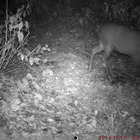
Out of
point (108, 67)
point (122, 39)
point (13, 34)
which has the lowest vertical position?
point (108, 67)

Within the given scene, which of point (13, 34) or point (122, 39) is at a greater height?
point (122, 39)

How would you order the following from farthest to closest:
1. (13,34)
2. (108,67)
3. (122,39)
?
1. (108,67)
2. (122,39)
3. (13,34)

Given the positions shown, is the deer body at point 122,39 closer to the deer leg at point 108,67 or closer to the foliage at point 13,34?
the deer leg at point 108,67

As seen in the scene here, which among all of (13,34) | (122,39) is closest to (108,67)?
(122,39)

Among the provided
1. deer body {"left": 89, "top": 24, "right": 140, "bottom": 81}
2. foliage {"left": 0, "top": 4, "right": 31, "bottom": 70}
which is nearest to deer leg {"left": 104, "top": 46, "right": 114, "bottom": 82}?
deer body {"left": 89, "top": 24, "right": 140, "bottom": 81}

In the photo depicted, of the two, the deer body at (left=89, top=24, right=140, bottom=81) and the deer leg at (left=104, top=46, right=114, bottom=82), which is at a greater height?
the deer body at (left=89, top=24, right=140, bottom=81)

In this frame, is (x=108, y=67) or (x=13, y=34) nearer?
(x=13, y=34)

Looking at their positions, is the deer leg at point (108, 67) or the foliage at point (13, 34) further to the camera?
the deer leg at point (108, 67)

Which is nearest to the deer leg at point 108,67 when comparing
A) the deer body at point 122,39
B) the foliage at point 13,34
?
the deer body at point 122,39

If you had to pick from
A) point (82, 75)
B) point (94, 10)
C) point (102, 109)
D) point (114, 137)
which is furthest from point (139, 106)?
point (94, 10)

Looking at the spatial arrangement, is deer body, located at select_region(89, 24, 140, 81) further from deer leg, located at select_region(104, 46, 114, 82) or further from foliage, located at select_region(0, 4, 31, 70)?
foliage, located at select_region(0, 4, 31, 70)

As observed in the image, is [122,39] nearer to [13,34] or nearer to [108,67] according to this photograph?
[108,67]

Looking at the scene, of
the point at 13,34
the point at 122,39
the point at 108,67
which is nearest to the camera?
the point at 13,34

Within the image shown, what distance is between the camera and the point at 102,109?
2.60 metres
